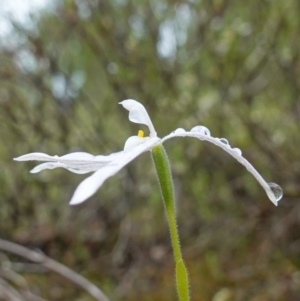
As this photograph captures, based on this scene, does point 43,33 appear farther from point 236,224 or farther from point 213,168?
point 236,224

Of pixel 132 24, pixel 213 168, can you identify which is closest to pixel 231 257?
pixel 213 168

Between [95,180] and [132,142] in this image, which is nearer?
[95,180]

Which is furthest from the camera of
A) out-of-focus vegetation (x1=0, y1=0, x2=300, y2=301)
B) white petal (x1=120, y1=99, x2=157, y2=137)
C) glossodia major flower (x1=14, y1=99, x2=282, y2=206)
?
out-of-focus vegetation (x1=0, y1=0, x2=300, y2=301)

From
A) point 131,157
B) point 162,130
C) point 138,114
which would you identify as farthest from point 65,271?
point 131,157

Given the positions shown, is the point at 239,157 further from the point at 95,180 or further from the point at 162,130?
the point at 162,130

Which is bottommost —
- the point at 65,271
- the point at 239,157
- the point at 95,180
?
the point at 95,180

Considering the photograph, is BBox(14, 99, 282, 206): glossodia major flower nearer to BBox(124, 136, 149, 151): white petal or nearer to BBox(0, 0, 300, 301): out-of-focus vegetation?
BBox(124, 136, 149, 151): white petal

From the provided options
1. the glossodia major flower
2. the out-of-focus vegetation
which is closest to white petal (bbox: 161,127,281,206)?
the glossodia major flower

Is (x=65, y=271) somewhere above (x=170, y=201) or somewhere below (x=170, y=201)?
above

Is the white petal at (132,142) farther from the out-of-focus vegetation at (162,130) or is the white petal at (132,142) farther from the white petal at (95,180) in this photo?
the out-of-focus vegetation at (162,130)
